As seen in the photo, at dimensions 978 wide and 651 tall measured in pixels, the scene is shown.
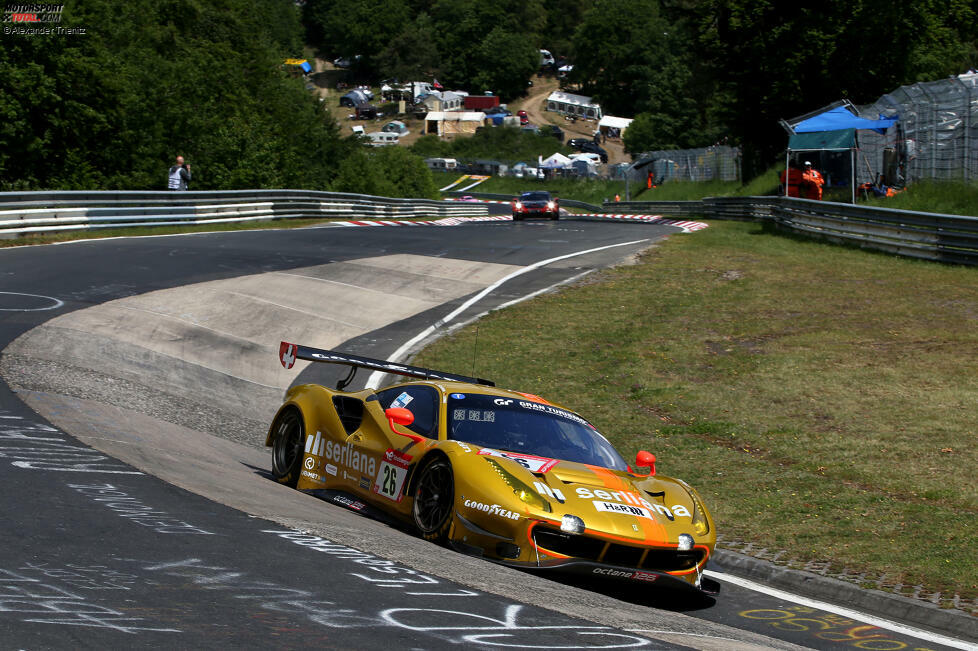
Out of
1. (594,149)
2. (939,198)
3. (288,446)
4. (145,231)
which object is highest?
(594,149)

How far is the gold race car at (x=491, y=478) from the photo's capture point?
6828 mm

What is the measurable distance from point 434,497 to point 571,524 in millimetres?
1100

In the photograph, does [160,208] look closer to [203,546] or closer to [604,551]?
[604,551]

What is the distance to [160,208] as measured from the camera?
96.3 ft

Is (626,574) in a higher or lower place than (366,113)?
lower

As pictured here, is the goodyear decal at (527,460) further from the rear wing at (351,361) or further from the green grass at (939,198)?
the green grass at (939,198)

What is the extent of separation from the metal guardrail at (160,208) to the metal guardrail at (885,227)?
1559 cm

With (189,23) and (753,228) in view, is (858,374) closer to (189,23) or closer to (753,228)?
(753,228)

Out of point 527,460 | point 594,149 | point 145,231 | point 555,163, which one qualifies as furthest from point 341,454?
point 594,149

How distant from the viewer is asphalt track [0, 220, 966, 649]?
14.2ft

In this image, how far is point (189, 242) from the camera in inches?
990

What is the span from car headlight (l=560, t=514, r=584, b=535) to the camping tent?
24.2m

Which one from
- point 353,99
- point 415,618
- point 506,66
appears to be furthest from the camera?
point 506,66

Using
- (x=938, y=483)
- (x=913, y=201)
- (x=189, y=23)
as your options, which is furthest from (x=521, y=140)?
(x=938, y=483)
